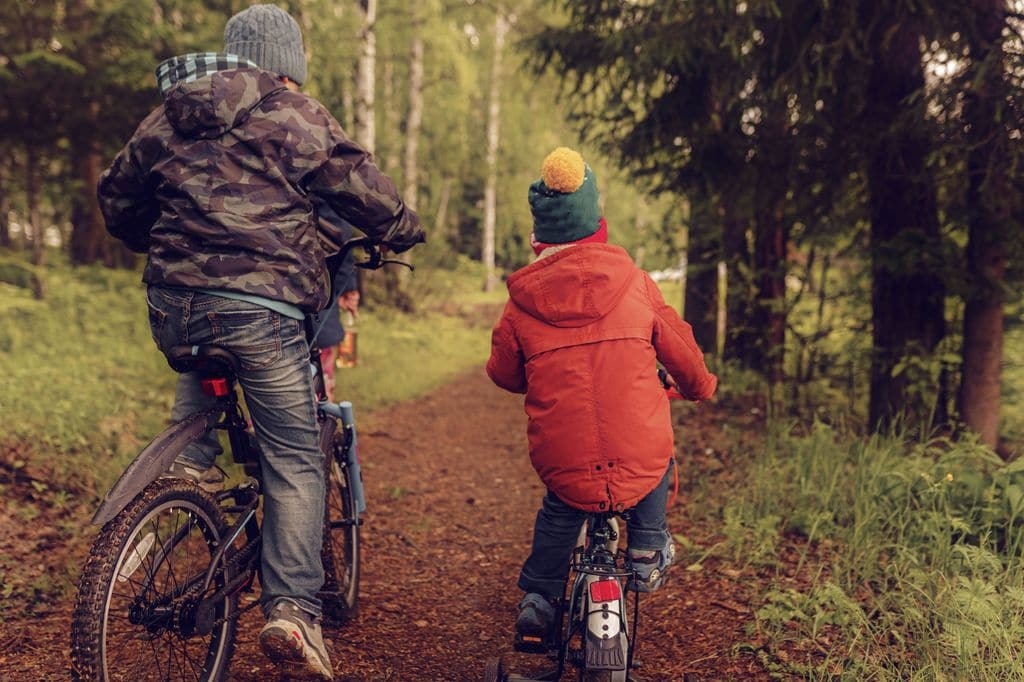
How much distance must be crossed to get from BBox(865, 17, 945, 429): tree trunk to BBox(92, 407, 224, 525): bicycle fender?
461 centimetres

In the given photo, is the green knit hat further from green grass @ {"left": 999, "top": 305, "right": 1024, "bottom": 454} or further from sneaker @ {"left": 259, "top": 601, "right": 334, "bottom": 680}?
green grass @ {"left": 999, "top": 305, "right": 1024, "bottom": 454}

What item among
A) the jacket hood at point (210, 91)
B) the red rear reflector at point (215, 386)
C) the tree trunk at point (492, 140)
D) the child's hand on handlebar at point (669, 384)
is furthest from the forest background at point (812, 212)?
the tree trunk at point (492, 140)

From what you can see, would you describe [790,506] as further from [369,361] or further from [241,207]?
[369,361]

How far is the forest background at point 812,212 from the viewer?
422 centimetres

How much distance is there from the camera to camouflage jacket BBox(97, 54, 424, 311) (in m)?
2.48

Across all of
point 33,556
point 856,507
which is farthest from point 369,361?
point 856,507

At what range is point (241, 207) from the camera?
2502mm

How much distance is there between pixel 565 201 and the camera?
253 centimetres

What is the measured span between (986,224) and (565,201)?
3982 mm

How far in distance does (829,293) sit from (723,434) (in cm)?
212

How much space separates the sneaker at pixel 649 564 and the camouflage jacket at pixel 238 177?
4.81ft

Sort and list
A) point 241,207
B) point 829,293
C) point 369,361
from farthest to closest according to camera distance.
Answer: point 369,361 < point 829,293 < point 241,207

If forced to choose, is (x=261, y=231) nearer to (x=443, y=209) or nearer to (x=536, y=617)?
(x=536, y=617)

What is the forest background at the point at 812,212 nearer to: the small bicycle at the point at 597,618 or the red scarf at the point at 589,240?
the small bicycle at the point at 597,618
